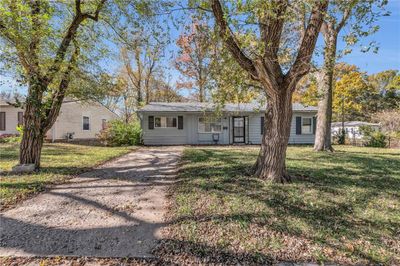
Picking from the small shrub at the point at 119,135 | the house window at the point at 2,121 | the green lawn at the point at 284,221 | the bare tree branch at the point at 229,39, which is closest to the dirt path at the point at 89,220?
the green lawn at the point at 284,221

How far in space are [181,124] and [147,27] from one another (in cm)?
997

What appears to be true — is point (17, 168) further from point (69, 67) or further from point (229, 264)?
point (229, 264)

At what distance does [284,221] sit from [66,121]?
778 inches

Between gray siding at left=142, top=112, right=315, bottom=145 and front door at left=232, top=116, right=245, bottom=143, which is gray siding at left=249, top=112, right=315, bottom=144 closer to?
gray siding at left=142, top=112, right=315, bottom=145

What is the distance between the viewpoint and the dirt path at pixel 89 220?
9.43 feet

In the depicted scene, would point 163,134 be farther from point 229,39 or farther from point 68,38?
point 229,39

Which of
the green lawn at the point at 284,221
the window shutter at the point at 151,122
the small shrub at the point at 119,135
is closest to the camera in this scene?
the green lawn at the point at 284,221

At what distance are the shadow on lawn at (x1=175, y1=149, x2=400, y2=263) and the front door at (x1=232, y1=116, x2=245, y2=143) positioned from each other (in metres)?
9.93

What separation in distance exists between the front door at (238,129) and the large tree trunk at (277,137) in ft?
38.4

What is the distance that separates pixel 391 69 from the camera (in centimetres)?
3438

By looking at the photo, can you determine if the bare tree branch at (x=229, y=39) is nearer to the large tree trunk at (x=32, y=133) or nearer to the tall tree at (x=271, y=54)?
the tall tree at (x=271, y=54)

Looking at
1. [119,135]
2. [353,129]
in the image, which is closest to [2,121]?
[119,135]

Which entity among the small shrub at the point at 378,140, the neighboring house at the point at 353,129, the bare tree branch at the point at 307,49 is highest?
the bare tree branch at the point at 307,49

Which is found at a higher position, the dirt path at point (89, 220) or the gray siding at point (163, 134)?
the gray siding at point (163, 134)
